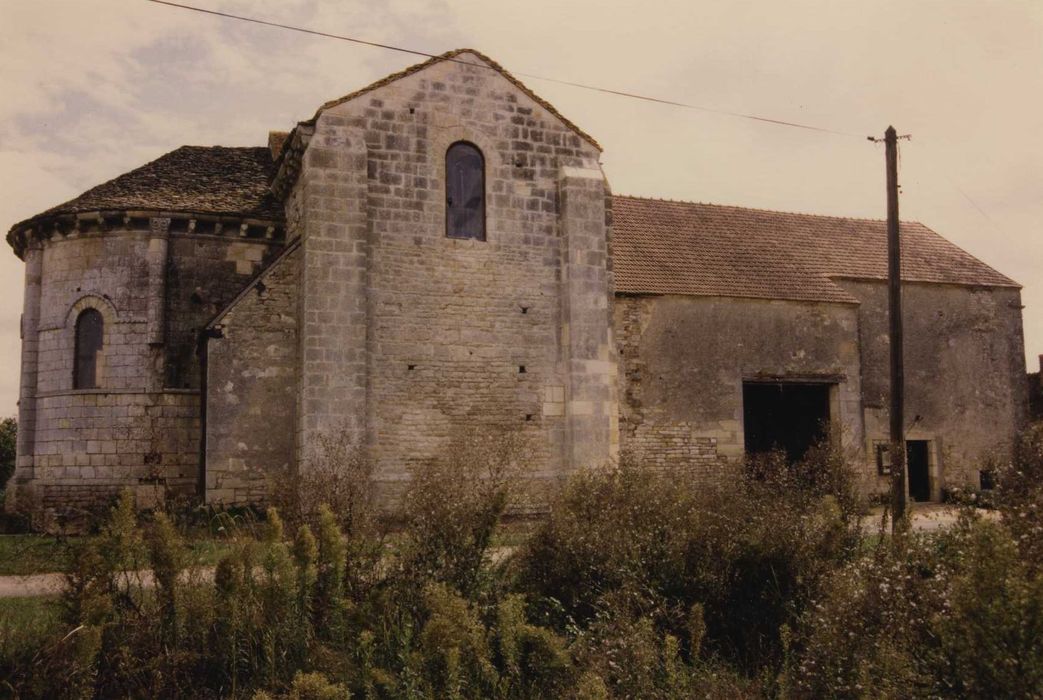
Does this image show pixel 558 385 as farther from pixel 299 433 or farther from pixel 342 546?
pixel 342 546

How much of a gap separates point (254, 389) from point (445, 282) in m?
3.55

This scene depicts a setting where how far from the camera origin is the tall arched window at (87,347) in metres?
16.5

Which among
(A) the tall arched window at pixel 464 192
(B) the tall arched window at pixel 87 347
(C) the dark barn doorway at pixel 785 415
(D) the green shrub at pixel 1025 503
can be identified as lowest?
(D) the green shrub at pixel 1025 503

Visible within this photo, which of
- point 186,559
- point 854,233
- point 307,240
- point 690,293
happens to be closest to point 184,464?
point 307,240

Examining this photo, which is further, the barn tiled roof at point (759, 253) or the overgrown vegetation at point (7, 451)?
the overgrown vegetation at point (7, 451)

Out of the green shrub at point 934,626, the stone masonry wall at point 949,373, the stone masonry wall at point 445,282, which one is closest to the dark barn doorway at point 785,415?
the stone masonry wall at point 949,373

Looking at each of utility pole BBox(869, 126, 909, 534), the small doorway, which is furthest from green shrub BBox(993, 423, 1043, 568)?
A: the small doorway

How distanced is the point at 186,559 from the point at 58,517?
786 centimetres

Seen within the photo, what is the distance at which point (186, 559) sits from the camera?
7.77 m

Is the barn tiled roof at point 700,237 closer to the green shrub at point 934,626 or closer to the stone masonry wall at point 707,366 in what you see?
the stone masonry wall at point 707,366

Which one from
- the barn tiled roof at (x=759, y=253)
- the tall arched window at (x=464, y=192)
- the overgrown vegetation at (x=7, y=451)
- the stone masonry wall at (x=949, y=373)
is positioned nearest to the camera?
the tall arched window at (x=464, y=192)

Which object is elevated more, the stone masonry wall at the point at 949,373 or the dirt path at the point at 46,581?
the stone masonry wall at the point at 949,373

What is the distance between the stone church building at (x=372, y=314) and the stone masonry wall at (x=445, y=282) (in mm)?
34

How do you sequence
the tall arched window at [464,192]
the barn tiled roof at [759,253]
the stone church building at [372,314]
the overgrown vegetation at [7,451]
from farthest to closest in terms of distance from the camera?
1. the overgrown vegetation at [7,451]
2. the barn tiled roof at [759,253]
3. the tall arched window at [464,192]
4. the stone church building at [372,314]
